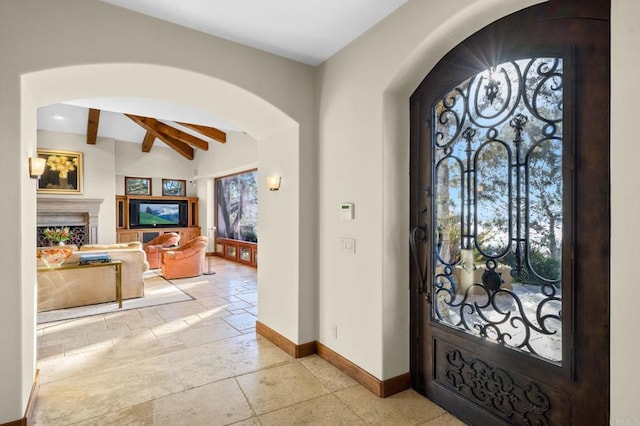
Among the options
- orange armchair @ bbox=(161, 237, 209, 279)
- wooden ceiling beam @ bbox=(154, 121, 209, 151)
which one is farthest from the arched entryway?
wooden ceiling beam @ bbox=(154, 121, 209, 151)

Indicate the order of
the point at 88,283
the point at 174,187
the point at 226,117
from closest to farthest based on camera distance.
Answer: the point at 226,117
the point at 88,283
the point at 174,187

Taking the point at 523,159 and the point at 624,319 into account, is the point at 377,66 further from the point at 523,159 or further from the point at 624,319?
the point at 624,319

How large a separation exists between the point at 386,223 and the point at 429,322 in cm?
86

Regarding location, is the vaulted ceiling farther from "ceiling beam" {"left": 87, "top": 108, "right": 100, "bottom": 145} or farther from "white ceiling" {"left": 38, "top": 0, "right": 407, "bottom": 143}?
"ceiling beam" {"left": 87, "top": 108, "right": 100, "bottom": 145}

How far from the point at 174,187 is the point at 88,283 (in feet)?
21.7

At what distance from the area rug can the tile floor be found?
359 mm

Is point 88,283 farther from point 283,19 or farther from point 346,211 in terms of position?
point 283,19

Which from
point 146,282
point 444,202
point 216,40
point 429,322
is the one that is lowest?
point 146,282

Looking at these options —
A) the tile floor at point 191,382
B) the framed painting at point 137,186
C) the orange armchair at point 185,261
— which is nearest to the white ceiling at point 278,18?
the tile floor at point 191,382

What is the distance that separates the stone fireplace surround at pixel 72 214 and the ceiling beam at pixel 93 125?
1.67 m

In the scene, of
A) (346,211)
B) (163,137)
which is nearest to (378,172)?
(346,211)

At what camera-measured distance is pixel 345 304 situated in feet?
10.4

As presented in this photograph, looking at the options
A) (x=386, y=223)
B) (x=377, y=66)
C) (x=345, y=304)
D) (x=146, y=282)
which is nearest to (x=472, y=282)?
(x=386, y=223)

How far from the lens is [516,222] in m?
2.12
